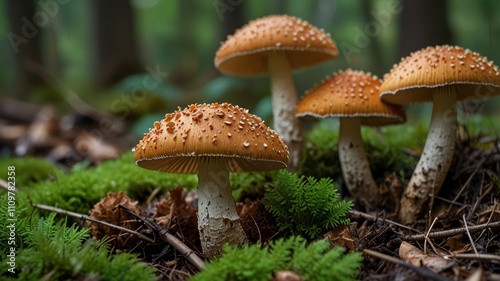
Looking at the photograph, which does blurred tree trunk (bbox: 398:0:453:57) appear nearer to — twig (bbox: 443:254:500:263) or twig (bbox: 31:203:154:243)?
twig (bbox: 443:254:500:263)

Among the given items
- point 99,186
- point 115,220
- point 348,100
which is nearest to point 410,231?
point 348,100

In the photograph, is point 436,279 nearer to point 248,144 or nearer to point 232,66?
point 248,144

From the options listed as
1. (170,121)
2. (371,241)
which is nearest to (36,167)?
(170,121)

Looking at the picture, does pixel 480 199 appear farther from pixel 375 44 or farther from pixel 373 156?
pixel 375 44

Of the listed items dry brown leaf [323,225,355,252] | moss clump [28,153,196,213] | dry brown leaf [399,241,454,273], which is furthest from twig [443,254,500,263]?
moss clump [28,153,196,213]

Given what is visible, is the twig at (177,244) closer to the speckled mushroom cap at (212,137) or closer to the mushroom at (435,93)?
the speckled mushroom cap at (212,137)

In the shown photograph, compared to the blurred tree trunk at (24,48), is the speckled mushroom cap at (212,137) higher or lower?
lower

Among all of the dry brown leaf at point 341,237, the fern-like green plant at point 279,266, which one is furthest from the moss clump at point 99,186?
the fern-like green plant at point 279,266
